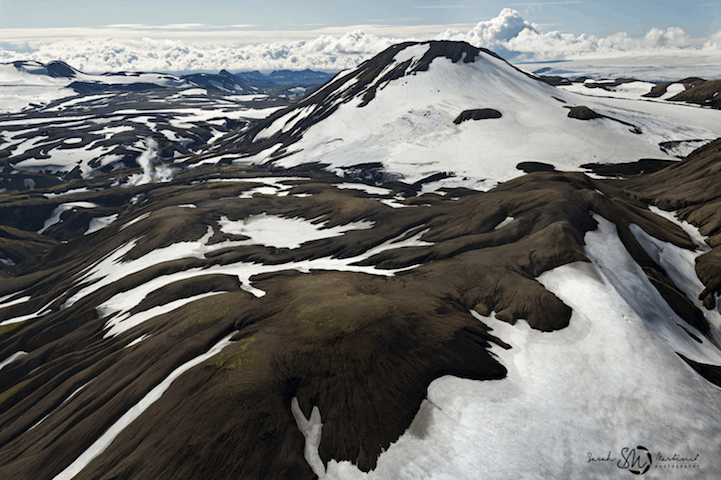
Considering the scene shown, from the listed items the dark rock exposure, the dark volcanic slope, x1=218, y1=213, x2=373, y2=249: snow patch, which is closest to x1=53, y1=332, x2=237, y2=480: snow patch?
the dark volcanic slope

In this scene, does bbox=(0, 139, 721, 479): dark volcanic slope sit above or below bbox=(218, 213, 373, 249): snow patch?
above

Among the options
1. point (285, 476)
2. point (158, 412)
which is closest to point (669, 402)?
point (285, 476)

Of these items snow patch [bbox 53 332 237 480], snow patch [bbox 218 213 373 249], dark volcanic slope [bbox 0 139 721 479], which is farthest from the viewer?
snow patch [bbox 218 213 373 249]

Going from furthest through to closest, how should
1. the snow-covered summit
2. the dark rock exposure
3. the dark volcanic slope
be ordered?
1. the dark rock exposure
2. the snow-covered summit
3. the dark volcanic slope

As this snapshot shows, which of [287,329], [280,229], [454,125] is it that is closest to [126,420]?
[287,329]

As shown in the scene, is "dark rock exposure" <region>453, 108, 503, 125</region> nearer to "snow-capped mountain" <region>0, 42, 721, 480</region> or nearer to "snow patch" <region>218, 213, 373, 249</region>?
"snow-capped mountain" <region>0, 42, 721, 480</region>

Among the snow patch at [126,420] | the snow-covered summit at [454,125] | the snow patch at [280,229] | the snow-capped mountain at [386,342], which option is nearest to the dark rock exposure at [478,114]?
the snow-covered summit at [454,125]

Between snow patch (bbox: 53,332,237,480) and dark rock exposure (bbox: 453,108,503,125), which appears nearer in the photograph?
snow patch (bbox: 53,332,237,480)

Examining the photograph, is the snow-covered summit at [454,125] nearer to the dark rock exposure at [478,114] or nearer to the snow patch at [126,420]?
the dark rock exposure at [478,114]
